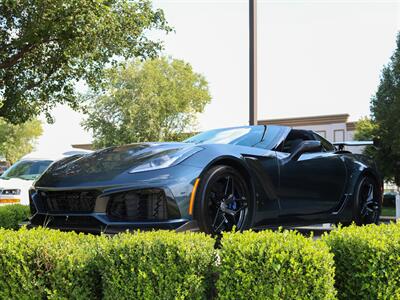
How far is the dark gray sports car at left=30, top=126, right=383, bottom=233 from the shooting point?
13.4 ft

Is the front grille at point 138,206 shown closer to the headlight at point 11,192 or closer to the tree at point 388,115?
the headlight at point 11,192

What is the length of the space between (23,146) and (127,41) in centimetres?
5298

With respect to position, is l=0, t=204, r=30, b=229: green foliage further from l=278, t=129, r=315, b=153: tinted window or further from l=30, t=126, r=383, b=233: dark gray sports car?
l=278, t=129, r=315, b=153: tinted window

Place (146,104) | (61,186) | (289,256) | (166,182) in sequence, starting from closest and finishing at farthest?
(289,256) < (166,182) < (61,186) < (146,104)

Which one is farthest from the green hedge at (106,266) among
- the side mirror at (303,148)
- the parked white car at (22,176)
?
the parked white car at (22,176)

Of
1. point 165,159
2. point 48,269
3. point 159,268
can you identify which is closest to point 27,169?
point 165,159

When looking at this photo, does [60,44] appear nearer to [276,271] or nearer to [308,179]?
[308,179]

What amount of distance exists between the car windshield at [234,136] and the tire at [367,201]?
1.50 meters

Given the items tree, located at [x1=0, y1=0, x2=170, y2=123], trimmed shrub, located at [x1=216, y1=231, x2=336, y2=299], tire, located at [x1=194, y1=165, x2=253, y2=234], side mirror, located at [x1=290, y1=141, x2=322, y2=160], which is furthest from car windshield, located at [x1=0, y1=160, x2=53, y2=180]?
trimmed shrub, located at [x1=216, y1=231, x2=336, y2=299]

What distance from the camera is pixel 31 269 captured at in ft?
11.1

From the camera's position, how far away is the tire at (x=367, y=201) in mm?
6126

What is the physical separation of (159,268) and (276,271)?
68cm

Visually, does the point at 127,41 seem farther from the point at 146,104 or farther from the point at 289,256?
the point at 146,104

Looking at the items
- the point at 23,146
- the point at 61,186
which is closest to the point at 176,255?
the point at 61,186
